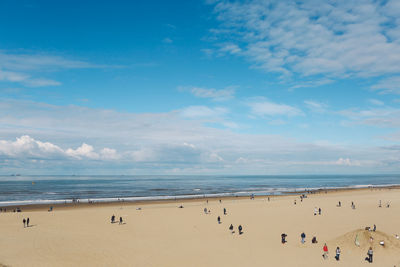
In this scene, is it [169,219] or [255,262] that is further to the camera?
[169,219]

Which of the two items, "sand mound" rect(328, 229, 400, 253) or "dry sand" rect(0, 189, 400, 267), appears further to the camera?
"dry sand" rect(0, 189, 400, 267)

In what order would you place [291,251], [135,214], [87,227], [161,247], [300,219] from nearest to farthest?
[291,251] < [161,247] < [87,227] < [300,219] < [135,214]

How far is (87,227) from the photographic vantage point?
37.5 m

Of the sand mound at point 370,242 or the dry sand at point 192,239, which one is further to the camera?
the dry sand at point 192,239

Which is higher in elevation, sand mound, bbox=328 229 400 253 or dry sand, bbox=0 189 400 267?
sand mound, bbox=328 229 400 253

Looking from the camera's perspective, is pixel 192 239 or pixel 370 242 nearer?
pixel 370 242

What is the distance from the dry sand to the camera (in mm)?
23812

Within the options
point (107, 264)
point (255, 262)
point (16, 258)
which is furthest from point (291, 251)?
point (16, 258)

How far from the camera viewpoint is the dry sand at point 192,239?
23812 millimetres

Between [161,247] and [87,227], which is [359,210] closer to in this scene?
[161,247]

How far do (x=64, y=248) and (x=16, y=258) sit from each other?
423cm

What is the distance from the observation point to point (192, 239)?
31.3 metres

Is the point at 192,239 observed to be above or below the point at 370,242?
below

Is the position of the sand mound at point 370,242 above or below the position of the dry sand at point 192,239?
above
